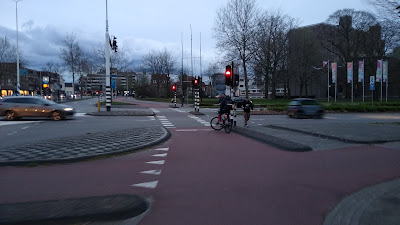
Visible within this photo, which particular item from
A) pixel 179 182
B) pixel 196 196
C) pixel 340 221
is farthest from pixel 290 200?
pixel 179 182

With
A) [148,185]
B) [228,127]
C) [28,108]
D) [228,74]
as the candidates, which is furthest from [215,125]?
[28,108]

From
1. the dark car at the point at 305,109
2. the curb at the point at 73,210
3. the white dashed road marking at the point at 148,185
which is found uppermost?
the dark car at the point at 305,109

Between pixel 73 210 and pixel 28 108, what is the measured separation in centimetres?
1745

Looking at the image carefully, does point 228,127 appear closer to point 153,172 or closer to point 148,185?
point 153,172

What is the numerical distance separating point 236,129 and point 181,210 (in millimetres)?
9947

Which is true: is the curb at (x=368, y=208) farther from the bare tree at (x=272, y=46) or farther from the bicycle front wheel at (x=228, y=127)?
the bare tree at (x=272, y=46)

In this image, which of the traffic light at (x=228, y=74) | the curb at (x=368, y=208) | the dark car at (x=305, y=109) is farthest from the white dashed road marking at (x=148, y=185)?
the dark car at (x=305, y=109)

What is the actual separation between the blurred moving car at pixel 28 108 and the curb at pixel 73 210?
16.4m

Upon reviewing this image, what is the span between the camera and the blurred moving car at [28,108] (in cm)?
1877

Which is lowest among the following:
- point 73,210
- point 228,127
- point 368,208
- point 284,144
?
point 368,208

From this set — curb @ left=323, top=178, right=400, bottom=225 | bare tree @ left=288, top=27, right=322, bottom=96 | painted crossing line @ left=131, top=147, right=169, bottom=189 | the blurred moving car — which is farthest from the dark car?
bare tree @ left=288, top=27, right=322, bottom=96

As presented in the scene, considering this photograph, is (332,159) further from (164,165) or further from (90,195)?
(90,195)

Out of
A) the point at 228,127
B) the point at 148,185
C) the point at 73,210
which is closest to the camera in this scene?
the point at 73,210

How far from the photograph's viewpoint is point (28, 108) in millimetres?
18828
